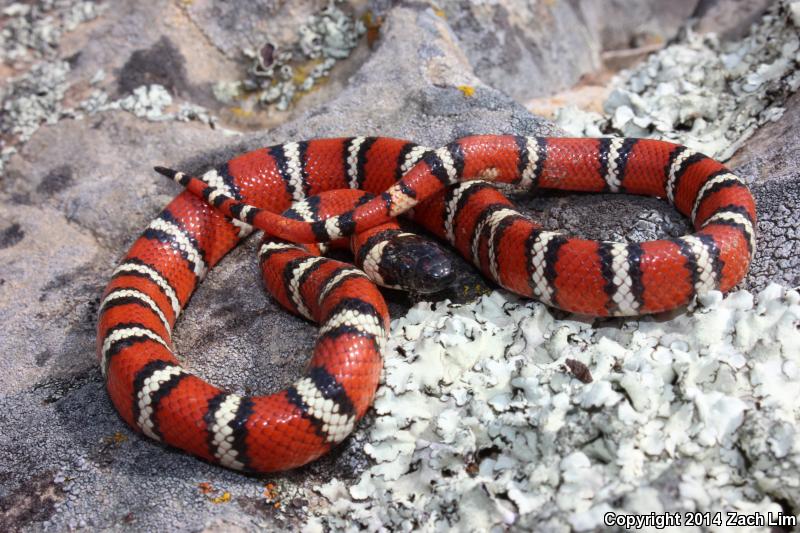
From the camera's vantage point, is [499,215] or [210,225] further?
[210,225]

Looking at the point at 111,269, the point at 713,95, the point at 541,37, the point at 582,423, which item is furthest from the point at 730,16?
the point at 111,269

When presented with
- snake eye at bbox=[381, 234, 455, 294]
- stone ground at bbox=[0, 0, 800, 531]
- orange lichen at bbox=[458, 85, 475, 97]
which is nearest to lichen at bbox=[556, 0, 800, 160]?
stone ground at bbox=[0, 0, 800, 531]

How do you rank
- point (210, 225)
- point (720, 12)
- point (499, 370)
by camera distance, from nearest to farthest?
point (499, 370) → point (210, 225) → point (720, 12)

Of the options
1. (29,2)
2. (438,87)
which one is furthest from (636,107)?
(29,2)

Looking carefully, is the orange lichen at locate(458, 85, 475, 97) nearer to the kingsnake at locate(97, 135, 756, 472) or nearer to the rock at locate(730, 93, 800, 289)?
the kingsnake at locate(97, 135, 756, 472)

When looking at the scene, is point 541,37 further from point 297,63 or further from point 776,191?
point 776,191

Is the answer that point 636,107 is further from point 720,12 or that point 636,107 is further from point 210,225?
point 210,225
